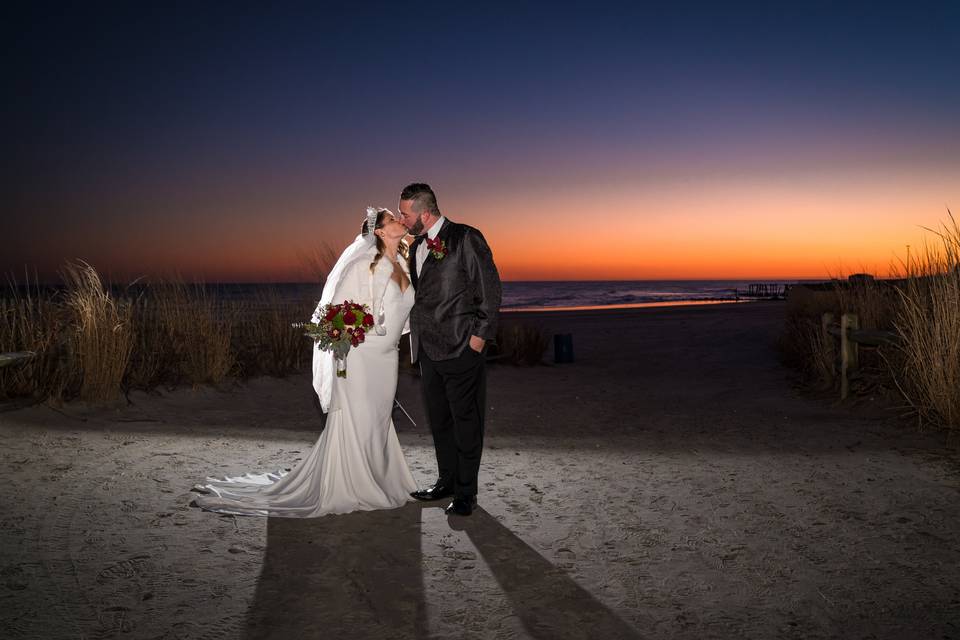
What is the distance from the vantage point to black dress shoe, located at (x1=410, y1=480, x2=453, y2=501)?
16.1 ft

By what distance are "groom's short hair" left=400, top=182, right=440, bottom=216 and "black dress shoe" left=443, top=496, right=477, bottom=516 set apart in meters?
1.85

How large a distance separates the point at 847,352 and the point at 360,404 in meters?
6.25

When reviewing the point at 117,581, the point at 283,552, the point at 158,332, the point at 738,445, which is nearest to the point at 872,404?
the point at 738,445

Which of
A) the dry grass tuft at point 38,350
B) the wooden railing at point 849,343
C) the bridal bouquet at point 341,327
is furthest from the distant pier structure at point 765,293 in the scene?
the bridal bouquet at point 341,327

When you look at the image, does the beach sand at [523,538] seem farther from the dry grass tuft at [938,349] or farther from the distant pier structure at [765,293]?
the distant pier structure at [765,293]

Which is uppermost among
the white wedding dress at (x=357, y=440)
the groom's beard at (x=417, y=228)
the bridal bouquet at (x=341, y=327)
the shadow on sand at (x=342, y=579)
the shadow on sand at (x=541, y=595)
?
the groom's beard at (x=417, y=228)

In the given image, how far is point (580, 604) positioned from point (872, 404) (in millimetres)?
6055

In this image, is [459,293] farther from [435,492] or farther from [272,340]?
[272,340]

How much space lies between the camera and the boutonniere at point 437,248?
4508 mm

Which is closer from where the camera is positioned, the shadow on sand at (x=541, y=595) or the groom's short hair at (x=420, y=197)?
the shadow on sand at (x=541, y=595)

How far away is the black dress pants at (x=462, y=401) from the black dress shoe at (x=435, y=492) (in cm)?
17

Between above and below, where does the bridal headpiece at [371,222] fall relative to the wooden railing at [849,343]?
above

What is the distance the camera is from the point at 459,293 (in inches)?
180

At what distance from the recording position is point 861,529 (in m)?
4.22
